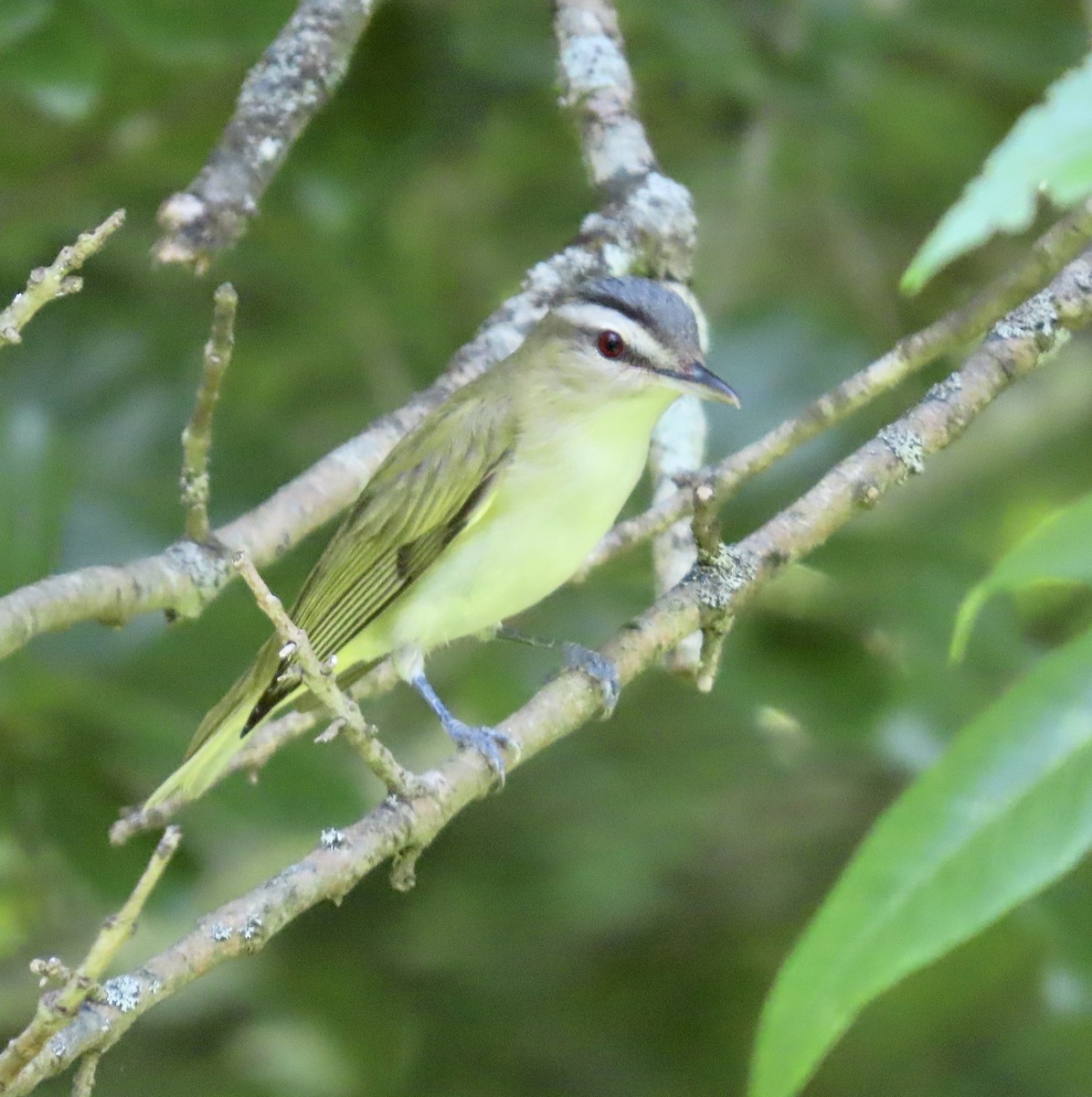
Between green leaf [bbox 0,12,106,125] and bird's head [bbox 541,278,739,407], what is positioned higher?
green leaf [bbox 0,12,106,125]

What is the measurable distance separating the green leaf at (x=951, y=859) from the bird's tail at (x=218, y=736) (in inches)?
61.4

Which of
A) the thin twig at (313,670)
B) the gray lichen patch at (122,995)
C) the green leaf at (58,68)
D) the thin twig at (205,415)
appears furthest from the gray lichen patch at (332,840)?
the green leaf at (58,68)

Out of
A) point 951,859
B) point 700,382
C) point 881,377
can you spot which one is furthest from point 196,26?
point 951,859

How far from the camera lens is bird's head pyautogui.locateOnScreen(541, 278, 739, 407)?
2.88 m

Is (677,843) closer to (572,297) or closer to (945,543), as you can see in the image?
(945,543)

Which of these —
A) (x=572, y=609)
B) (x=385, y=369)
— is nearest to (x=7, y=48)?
(x=385, y=369)

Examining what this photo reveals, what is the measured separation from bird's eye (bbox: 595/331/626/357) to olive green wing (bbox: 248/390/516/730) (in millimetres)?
233

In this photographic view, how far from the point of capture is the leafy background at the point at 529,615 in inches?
123

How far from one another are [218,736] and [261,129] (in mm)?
1042

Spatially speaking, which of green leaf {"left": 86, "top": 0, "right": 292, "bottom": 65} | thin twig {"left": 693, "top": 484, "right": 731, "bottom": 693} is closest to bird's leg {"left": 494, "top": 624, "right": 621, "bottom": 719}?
thin twig {"left": 693, "top": 484, "right": 731, "bottom": 693}

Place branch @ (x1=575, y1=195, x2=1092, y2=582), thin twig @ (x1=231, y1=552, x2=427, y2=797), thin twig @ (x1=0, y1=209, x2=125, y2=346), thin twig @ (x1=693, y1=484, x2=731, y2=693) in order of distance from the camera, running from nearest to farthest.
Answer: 1. thin twig @ (x1=231, y1=552, x2=427, y2=797)
2. thin twig @ (x1=0, y1=209, x2=125, y2=346)
3. thin twig @ (x1=693, y1=484, x2=731, y2=693)
4. branch @ (x1=575, y1=195, x2=1092, y2=582)

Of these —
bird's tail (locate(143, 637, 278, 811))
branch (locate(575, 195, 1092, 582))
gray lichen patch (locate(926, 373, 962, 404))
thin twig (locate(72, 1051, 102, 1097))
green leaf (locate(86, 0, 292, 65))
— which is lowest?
thin twig (locate(72, 1051, 102, 1097))

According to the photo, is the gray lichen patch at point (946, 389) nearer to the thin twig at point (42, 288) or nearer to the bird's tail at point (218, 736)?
the bird's tail at point (218, 736)

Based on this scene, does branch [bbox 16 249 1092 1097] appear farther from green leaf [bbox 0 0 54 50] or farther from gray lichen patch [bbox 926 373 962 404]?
green leaf [bbox 0 0 54 50]
